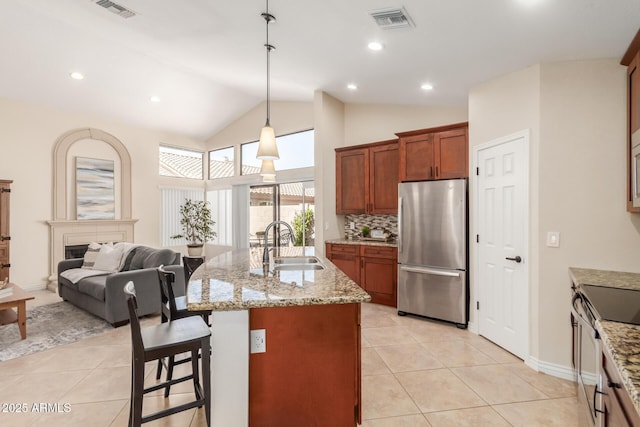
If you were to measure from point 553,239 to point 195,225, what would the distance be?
275 inches

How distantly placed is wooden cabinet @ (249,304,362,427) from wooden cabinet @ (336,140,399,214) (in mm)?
3162

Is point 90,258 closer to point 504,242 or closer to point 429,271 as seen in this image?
point 429,271

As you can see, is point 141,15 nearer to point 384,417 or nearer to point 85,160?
point 85,160

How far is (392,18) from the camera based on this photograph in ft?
8.52

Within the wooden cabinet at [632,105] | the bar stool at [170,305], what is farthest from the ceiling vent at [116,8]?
the wooden cabinet at [632,105]

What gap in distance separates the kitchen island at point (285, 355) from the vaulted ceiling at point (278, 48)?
2247 millimetres

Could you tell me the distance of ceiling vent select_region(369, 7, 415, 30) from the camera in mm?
2516

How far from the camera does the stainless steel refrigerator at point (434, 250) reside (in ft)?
12.2

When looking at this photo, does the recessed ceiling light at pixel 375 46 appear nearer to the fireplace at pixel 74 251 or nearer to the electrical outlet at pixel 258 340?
the electrical outlet at pixel 258 340

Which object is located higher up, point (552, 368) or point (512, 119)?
point (512, 119)

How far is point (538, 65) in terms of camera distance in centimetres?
283

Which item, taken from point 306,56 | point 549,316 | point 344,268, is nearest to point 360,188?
point 344,268

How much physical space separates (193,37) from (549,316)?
15.7 ft

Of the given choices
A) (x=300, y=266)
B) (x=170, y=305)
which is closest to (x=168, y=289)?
(x=170, y=305)
